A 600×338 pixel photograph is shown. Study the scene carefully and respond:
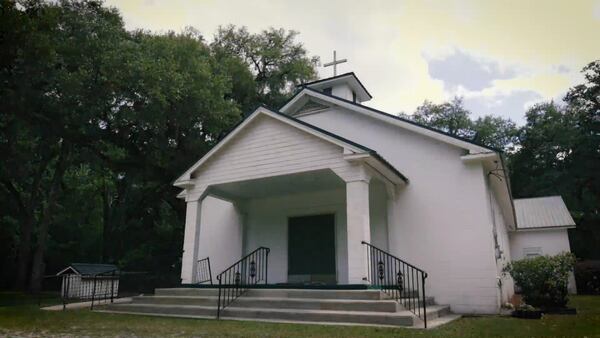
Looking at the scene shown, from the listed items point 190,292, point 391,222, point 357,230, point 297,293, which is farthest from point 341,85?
point 190,292

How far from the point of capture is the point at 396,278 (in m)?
11.6

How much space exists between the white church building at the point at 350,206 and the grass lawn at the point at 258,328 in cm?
100

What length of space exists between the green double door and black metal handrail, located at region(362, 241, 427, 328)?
1.84 m

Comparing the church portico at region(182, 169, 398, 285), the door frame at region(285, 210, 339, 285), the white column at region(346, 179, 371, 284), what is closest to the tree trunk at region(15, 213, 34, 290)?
the church portico at region(182, 169, 398, 285)

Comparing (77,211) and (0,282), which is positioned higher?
(77,211)

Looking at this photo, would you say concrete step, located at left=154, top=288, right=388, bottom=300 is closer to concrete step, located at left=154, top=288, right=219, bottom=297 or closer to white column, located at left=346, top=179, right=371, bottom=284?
concrete step, located at left=154, top=288, right=219, bottom=297

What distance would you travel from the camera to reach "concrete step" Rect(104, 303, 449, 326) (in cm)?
761

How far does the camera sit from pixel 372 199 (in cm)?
1285

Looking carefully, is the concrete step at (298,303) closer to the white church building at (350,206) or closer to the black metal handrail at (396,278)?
the white church building at (350,206)

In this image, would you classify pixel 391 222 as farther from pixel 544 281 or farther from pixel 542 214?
pixel 542 214

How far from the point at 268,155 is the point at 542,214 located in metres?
16.9

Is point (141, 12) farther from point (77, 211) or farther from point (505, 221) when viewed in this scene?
point (505, 221)

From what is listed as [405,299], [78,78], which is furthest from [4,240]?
[405,299]

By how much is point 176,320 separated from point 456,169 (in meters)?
8.03
